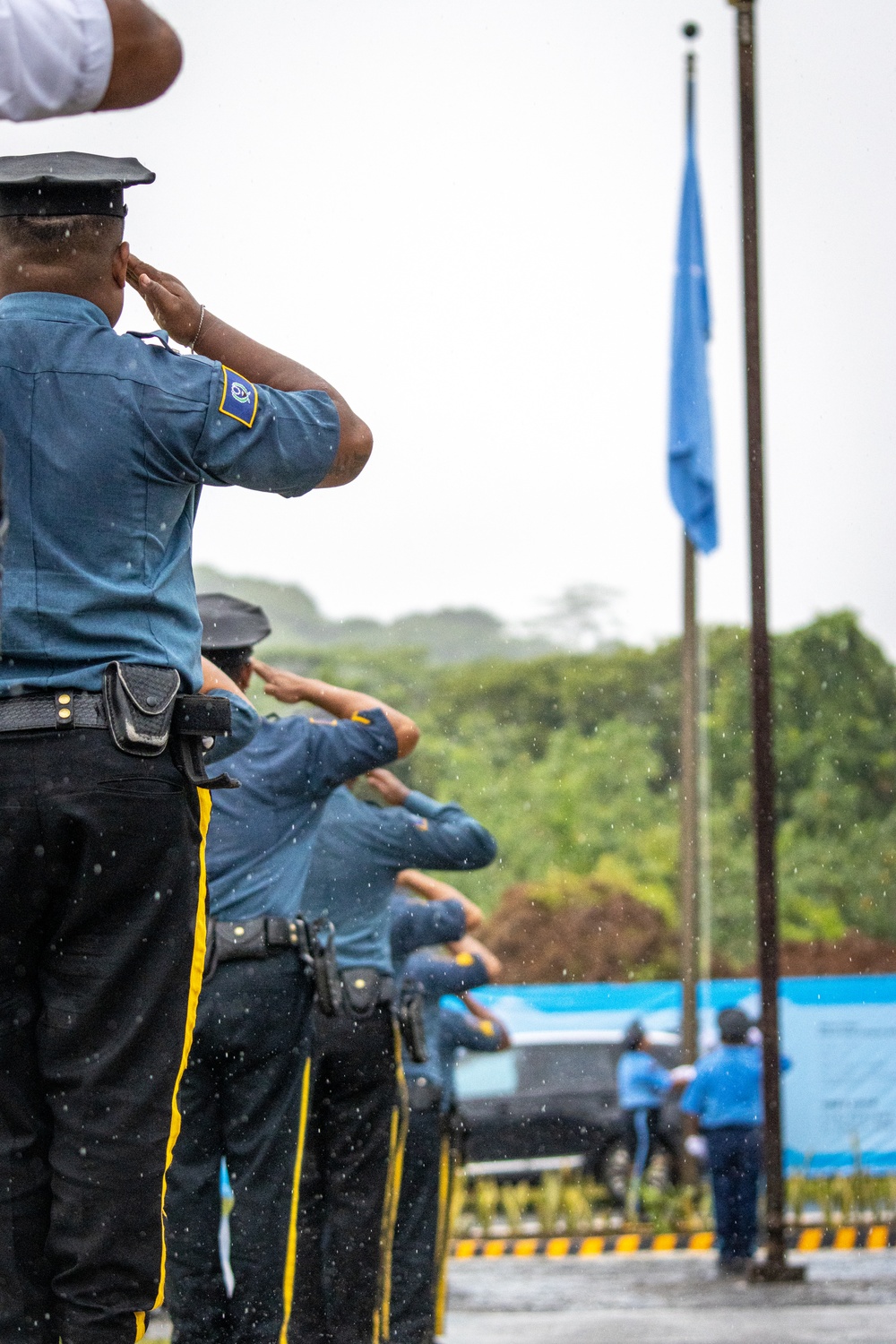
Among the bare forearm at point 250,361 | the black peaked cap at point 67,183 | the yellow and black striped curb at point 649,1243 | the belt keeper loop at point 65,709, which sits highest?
the black peaked cap at point 67,183

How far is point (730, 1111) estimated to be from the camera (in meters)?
10.2

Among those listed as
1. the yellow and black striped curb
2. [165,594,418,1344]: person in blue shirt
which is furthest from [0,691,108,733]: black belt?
the yellow and black striped curb

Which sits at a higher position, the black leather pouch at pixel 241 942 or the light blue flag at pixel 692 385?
the light blue flag at pixel 692 385

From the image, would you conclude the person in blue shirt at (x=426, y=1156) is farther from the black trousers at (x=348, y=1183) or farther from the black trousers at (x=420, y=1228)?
the black trousers at (x=348, y=1183)

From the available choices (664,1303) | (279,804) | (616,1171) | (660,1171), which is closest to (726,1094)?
(664,1303)

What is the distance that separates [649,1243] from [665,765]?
25.1 meters

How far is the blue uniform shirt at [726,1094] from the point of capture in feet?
33.5

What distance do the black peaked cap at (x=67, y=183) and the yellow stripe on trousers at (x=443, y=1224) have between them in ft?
16.0

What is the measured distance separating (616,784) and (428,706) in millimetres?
6340

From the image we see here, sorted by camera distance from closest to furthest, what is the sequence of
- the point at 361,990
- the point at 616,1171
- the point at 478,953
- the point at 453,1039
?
the point at 361,990
the point at 478,953
the point at 453,1039
the point at 616,1171

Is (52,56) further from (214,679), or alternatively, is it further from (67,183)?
(214,679)

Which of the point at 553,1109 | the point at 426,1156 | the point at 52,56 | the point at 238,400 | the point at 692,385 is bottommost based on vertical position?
the point at 553,1109

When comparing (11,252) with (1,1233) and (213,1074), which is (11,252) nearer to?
(1,1233)

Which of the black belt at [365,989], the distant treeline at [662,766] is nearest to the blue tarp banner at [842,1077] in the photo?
the black belt at [365,989]
